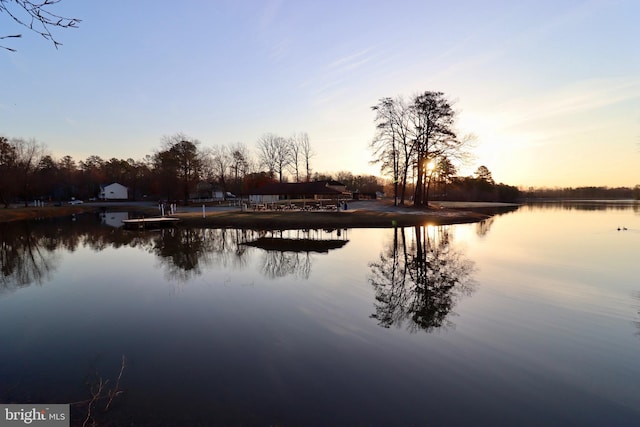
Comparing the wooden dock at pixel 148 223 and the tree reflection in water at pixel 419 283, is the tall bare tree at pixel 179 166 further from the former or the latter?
the tree reflection in water at pixel 419 283

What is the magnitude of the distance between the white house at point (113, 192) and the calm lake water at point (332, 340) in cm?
8559

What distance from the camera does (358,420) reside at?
4688 millimetres

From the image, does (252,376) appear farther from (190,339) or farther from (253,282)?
(253,282)

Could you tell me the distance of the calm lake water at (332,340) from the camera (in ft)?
16.5

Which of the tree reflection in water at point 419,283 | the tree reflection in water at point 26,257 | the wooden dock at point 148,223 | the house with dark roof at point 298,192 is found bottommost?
the tree reflection in water at point 26,257

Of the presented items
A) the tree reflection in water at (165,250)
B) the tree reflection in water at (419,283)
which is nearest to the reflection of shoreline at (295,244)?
the tree reflection in water at (165,250)

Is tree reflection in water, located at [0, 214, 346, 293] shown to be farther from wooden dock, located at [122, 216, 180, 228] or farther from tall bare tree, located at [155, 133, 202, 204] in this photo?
tall bare tree, located at [155, 133, 202, 204]

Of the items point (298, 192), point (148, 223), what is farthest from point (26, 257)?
point (298, 192)

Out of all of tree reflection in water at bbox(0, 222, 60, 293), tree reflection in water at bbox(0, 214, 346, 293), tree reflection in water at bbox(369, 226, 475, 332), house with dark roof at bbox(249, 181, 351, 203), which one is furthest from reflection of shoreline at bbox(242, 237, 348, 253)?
house with dark roof at bbox(249, 181, 351, 203)

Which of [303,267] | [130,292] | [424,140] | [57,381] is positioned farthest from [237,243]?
[424,140]

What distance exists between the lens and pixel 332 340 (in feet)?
24.2

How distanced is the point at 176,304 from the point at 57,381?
14.3 ft

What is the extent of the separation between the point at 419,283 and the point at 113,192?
99.3 metres

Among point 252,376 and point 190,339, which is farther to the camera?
point 190,339
